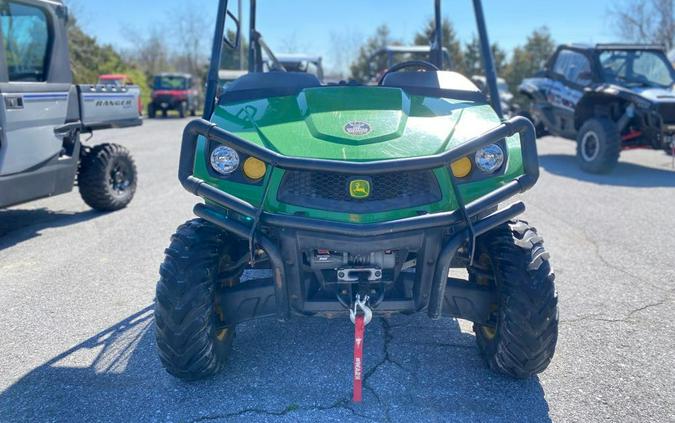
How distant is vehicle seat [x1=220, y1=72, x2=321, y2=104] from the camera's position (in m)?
3.31

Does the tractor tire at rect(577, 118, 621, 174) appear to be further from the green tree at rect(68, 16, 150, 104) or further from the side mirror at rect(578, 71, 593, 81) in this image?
the green tree at rect(68, 16, 150, 104)

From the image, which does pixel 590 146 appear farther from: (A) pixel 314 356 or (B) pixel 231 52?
(A) pixel 314 356

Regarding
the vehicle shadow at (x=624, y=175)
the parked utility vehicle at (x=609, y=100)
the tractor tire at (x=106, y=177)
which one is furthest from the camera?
the parked utility vehicle at (x=609, y=100)

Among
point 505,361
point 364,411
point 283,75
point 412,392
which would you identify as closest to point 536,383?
point 505,361

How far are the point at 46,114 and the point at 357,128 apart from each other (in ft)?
13.1

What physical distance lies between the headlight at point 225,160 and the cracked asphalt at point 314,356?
42.7 inches

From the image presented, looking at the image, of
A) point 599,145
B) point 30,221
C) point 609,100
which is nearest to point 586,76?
point 609,100

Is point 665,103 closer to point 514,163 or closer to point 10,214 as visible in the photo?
point 514,163

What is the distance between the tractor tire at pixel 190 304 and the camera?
2.66 m

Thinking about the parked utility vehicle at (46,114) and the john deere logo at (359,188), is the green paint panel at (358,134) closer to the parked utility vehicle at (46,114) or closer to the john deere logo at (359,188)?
the john deere logo at (359,188)

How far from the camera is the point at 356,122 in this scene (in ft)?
9.15

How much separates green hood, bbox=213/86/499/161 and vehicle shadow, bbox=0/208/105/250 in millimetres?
3600

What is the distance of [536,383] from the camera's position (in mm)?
2951

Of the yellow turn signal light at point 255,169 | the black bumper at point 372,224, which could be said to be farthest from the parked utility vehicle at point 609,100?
the yellow turn signal light at point 255,169
